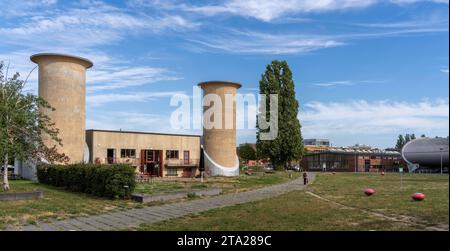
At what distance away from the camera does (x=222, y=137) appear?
160 feet

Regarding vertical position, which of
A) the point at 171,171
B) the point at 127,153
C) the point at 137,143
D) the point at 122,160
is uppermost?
the point at 137,143

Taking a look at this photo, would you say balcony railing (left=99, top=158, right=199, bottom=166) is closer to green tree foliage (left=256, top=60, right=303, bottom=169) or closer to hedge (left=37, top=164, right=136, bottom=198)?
green tree foliage (left=256, top=60, right=303, bottom=169)

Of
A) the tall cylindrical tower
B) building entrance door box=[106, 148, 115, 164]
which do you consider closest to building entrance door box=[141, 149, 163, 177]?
building entrance door box=[106, 148, 115, 164]

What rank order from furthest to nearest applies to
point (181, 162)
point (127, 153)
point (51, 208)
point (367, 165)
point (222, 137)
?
point (367, 165) → point (181, 162) → point (222, 137) → point (127, 153) → point (51, 208)

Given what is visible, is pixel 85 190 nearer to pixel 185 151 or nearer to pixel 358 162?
pixel 185 151

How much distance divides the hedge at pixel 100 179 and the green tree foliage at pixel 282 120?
32722mm

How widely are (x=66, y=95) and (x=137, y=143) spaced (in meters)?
10.5

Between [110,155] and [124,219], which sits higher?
[110,155]

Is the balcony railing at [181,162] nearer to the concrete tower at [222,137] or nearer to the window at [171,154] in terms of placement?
the window at [171,154]

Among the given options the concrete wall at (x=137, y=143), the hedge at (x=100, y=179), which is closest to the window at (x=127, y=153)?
the concrete wall at (x=137, y=143)

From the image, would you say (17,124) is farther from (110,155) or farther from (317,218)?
(110,155)

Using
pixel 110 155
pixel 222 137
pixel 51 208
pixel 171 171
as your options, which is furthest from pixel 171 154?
pixel 51 208

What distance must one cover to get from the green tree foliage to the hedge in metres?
32.7
